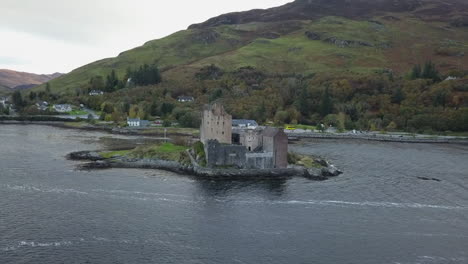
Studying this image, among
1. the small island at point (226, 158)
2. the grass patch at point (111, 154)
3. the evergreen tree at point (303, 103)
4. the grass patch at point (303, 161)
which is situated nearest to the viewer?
the small island at point (226, 158)

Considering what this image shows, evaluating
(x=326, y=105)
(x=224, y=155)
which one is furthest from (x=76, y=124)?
(x=224, y=155)

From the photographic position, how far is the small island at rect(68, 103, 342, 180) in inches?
2857

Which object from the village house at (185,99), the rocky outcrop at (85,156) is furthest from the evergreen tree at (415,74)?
the rocky outcrop at (85,156)

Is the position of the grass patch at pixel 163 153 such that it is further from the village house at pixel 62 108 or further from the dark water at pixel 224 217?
the village house at pixel 62 108

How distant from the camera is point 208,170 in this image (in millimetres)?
70688

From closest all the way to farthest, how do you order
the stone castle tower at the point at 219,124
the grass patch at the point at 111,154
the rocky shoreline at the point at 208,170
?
the rocky shoreline at the point at 208,170 < the stone castle tower at the point at 219,124 < the grass patch at the point at 111,154

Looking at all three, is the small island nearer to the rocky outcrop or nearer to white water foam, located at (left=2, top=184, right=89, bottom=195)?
the rocky outcrop

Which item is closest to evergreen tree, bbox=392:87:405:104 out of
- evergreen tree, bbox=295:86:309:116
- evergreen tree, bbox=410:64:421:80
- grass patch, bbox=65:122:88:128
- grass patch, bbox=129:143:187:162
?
evergreen tree, bbox=410:64:421:80

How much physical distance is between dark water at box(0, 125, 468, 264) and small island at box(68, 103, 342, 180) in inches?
181

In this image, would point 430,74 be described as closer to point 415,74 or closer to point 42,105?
point 415,74

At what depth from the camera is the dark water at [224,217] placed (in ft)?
132

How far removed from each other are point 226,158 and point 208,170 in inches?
173

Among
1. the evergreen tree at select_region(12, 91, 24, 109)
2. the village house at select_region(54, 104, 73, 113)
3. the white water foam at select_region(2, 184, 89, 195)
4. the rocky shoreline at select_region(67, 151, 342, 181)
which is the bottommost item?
the white water foam at select_region(2, 184, 89, 195)

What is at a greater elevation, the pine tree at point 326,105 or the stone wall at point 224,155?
the pine tree at point 326,105
